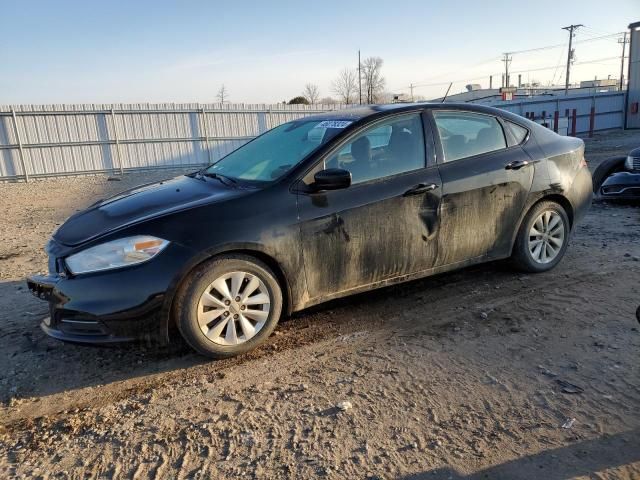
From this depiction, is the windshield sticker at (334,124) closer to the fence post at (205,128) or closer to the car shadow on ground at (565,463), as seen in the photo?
the car shadow on ground at (565,463)

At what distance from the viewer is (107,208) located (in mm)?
3701

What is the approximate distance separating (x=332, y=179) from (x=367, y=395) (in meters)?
1.46

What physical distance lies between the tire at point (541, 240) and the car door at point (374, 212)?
44.0 inches

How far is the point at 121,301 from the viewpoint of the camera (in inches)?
119

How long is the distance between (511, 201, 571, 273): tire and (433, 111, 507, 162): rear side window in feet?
2.40

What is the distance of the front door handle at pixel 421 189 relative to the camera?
3.84 metres

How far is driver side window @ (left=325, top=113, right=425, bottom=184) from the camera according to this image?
3.75 meters

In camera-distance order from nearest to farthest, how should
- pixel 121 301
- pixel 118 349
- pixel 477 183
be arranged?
1. pixel 121 301
2. pixel 118 349
3. pixel 477 183

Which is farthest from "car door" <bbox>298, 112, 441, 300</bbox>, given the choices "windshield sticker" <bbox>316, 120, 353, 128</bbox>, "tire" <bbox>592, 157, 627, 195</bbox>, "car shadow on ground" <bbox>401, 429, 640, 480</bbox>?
"tire" <bbox>592, 157, 627, 195</bbox>

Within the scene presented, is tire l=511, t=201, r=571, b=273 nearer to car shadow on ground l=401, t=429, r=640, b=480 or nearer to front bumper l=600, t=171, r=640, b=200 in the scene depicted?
car shadow on ground l=401, t=429, r=640, b=480

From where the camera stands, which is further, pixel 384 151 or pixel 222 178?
pixel 222 178

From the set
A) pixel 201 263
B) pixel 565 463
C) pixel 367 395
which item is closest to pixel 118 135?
pixel 201 263

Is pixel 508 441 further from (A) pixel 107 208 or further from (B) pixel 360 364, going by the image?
(A) pixel 107 208

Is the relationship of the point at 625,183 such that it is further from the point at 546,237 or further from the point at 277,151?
the point at 277,151
